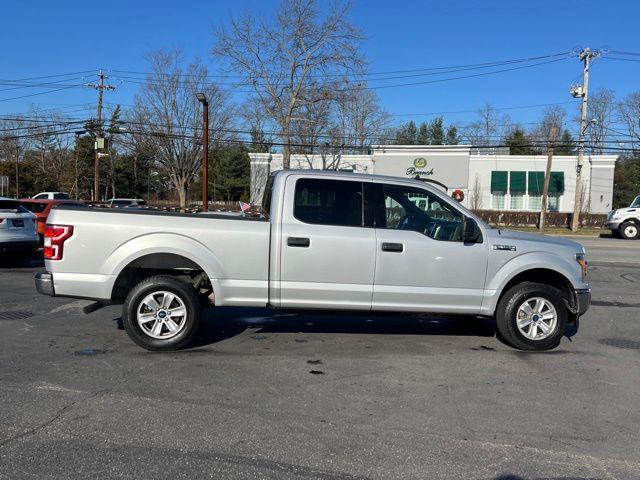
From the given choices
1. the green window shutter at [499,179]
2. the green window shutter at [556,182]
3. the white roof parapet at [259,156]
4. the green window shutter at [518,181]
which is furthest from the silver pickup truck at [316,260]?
the white roof parapet at [259,156]

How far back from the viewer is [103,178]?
69.0 m

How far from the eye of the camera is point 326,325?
24.3ft

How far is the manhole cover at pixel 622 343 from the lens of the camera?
22.3 ft

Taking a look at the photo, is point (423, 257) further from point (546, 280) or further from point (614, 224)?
point (614, 224)

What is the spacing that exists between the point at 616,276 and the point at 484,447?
37.8 feet

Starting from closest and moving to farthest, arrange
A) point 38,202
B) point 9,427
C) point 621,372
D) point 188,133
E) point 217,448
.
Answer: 1. point 217,448
2. point 9,427
3. point 621,372
4. point 38,202
5. point 188,133

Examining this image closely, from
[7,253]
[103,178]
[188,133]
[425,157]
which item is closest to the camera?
[7,253]

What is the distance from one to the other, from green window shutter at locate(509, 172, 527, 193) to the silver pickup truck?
142ft

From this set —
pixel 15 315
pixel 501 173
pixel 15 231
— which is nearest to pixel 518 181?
pixel 501 173

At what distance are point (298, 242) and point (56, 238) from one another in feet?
8.26

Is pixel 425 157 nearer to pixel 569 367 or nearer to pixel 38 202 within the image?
pixel 38 202

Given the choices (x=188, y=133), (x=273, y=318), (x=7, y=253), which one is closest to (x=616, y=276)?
(x=273, y=318)

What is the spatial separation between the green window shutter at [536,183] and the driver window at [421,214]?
44026mm

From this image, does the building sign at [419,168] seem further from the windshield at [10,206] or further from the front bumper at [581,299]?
the front bumper at [581,299]
